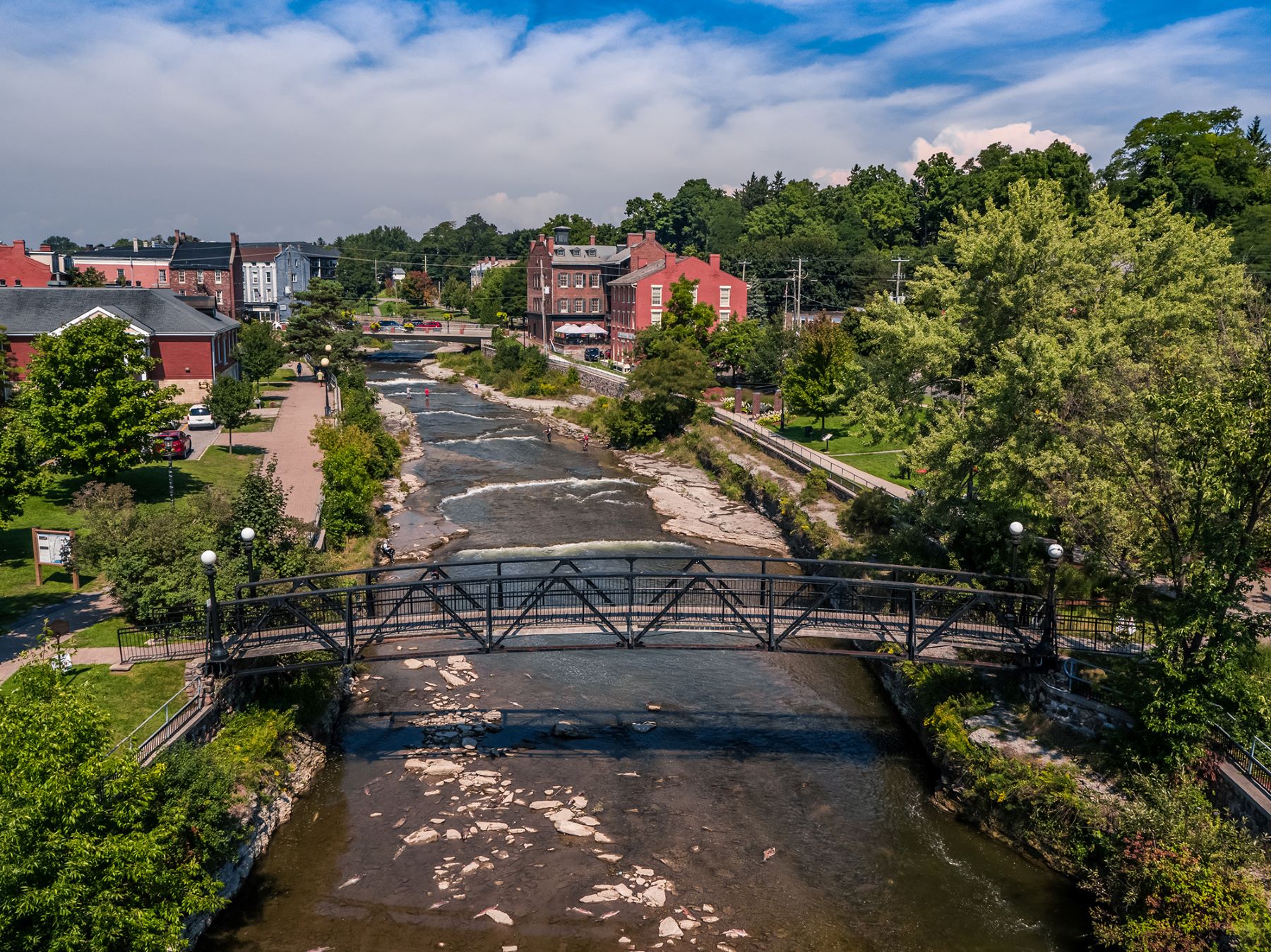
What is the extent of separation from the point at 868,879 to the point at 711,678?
844cm

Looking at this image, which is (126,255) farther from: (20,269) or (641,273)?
(641,273)

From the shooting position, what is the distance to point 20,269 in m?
61.5

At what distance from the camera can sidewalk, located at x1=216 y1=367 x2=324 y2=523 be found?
31984mm

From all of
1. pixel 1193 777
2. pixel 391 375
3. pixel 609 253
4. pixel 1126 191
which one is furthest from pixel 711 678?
pixel 609 253

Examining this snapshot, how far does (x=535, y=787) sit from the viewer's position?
727 inches

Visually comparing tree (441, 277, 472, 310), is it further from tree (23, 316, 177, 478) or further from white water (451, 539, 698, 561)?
tree (23, 316, 177, 478)

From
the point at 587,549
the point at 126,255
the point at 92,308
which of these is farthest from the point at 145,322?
the point at 126,255

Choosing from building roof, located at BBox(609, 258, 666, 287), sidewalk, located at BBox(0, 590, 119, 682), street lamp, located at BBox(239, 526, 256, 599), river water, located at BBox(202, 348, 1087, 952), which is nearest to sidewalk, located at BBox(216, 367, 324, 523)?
sidewalk, located at BBox(0, 590, 119, 682)

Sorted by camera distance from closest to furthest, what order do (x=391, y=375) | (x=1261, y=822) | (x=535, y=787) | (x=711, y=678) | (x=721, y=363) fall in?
(x=1261, y=822), (x=535, y=787), (x=711, y=678), (x=721, y=363), (x=391, y=375)

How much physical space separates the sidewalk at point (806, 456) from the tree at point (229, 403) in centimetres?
2414

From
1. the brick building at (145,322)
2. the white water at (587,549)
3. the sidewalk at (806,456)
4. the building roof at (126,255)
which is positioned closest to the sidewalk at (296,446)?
the brick building at (145,322)

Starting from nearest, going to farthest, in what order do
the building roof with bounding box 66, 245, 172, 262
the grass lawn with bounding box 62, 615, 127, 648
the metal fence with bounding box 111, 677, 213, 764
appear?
the metal fence with bounding box 111, 677, 213, 764 → the grass lawn with bounding box 62, 615, 127, 648 → the building roof with bounding box 66, 245, 172, 262

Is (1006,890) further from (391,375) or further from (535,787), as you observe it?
(391,375)

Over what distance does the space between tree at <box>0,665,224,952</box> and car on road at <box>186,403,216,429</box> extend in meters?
35.4
